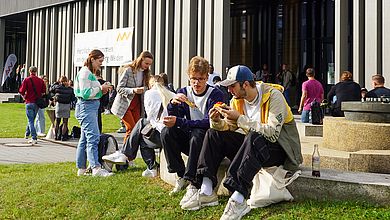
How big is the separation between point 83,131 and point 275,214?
3.67m

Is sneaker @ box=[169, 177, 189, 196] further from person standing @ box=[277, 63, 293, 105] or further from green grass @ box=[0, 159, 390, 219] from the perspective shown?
person standing @ box=[277, 63, 293, 105]

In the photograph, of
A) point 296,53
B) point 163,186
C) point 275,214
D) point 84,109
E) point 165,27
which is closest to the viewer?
point 275,214

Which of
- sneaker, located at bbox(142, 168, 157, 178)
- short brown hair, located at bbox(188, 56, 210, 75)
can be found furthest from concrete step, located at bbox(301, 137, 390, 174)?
sneaker, located at bbox(142, 168, 157, 178)

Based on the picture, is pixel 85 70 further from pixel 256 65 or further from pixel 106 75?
pixel 256 65

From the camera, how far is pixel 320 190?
17.0 ft

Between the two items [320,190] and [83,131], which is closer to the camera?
[320,190]

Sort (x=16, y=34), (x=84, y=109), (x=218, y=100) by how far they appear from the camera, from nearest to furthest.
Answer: (x=218, y=100) → (x=84, y=109) → (x=16, y=34)

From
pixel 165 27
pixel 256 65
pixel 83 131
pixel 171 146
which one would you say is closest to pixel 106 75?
pixel 165 27

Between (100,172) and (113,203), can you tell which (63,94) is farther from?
(113,203)

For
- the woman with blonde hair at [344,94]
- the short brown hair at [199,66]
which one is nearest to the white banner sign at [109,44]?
the woman with blonde hair at [344,94]

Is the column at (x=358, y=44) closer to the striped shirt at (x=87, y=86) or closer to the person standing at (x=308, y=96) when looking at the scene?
the person standing at (x=308, y=96)

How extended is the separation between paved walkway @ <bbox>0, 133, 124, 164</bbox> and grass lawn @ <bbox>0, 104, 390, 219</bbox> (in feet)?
7.65

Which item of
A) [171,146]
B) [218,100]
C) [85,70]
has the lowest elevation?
[171,146]

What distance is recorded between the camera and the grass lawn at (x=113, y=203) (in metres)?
4.95
